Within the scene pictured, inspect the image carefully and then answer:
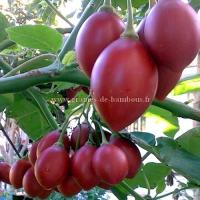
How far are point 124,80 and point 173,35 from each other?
47 millimetres

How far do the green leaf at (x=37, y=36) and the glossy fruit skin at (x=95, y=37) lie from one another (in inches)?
6.0

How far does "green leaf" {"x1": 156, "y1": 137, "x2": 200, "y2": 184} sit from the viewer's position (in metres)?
0.49

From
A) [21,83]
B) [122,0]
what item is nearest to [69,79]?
[21,83]

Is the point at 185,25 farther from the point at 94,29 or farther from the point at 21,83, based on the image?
the point at 21,83

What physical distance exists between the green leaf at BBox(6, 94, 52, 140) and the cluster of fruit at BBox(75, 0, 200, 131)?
50 centimetres

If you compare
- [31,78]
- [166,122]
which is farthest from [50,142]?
[166,122]

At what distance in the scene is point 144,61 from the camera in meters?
0.29

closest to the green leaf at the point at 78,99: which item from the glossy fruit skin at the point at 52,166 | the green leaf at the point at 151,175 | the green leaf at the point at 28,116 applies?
the green leaf at the point at 28,116

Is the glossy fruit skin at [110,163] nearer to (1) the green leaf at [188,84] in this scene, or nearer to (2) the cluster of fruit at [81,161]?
(2) the cluster of fruit at [81,161]

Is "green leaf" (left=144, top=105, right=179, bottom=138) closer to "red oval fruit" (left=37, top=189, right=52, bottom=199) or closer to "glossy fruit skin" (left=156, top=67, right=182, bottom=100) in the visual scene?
"red oval fruit" (left=37, top=189, right=52, bottom=199)

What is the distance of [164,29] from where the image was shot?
29 centimetres

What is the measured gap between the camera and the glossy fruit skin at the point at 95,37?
0.32 metres

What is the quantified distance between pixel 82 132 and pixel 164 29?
28 cm

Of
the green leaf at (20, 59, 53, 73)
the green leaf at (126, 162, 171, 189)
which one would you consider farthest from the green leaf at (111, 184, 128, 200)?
the green leaf at (20, 59, 53, 73)
